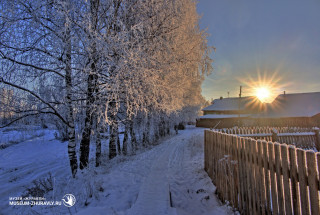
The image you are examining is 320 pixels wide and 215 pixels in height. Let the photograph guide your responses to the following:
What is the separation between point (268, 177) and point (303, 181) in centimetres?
64

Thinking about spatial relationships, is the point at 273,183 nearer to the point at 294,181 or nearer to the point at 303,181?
the point at 294,181

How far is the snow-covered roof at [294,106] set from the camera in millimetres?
19594

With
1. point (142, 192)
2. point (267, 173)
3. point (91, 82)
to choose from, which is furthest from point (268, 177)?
point (91, 82)

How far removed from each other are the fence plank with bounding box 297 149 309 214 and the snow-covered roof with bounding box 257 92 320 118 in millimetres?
23725

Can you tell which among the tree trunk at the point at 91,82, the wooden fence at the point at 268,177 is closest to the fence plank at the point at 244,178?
the wooden fence at the point at 268,177

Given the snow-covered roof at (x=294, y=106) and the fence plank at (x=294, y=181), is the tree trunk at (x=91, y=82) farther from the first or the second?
the snow-covered roof at (x=294, y=106)

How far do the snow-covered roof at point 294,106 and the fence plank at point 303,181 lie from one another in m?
23.7

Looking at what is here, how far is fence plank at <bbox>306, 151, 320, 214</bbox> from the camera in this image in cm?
165

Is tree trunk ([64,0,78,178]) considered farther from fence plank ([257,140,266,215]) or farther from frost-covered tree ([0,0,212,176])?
fence plank ([257,140,266,215])

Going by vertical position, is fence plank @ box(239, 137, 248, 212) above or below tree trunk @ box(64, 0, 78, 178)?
below

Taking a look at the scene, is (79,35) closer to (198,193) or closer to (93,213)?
(93,213)

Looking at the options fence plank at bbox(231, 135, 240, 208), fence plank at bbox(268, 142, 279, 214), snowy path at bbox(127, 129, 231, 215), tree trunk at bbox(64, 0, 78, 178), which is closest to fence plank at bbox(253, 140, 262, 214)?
fence plank at bbox(268, 142, 279, 214)

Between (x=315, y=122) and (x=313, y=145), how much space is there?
44.9ft

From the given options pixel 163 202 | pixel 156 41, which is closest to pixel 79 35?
pixel 156 41
